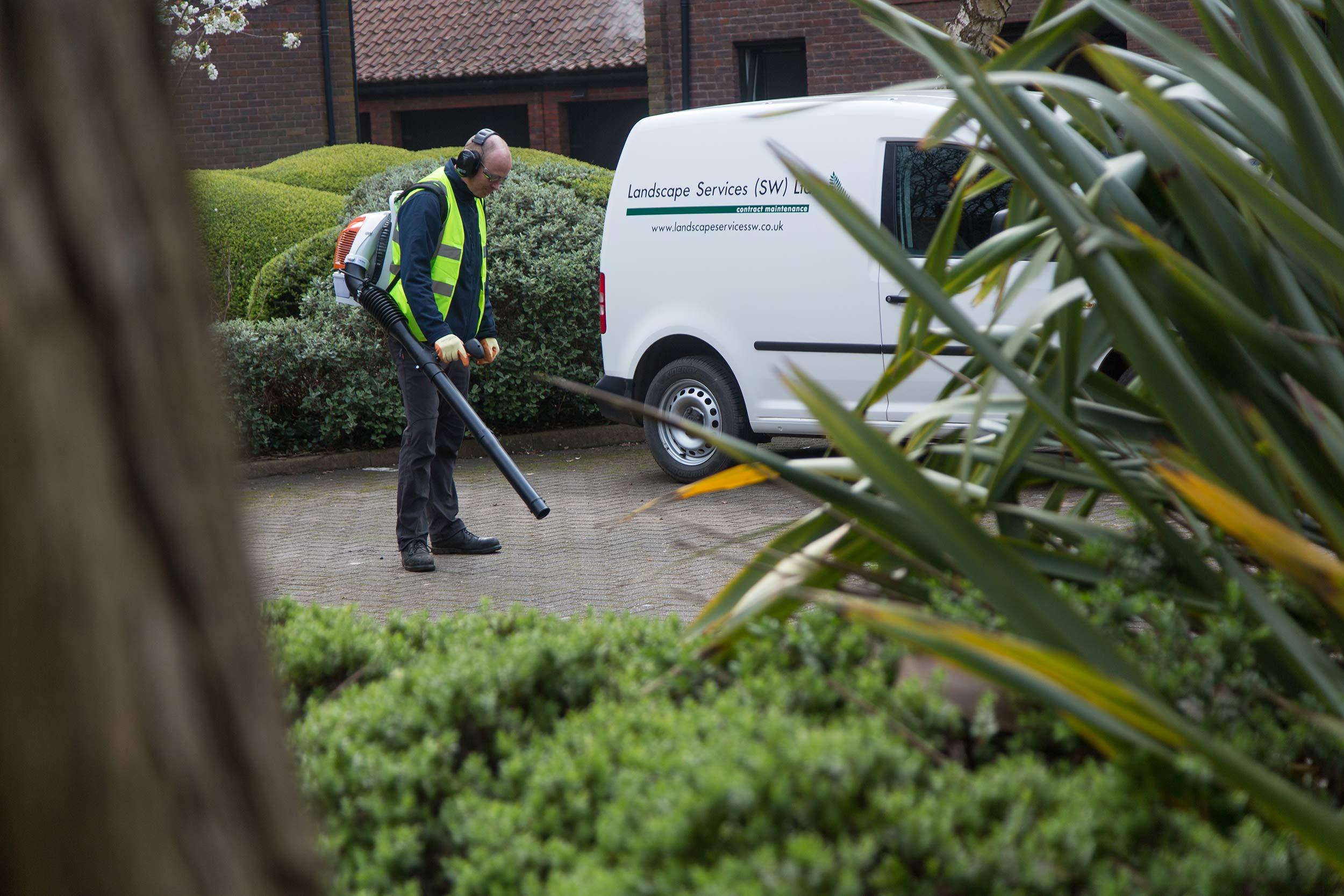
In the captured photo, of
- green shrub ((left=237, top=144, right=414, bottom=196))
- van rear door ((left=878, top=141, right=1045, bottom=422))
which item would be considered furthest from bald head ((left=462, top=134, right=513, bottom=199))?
green shrub ((left=237, top=144, right=414, bottom=196))

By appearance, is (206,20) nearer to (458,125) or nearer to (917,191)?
(917,191)

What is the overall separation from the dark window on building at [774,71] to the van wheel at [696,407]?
11.3 m

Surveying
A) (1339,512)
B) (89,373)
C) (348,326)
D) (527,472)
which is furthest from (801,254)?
(89,373)

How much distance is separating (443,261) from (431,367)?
0.53 meters

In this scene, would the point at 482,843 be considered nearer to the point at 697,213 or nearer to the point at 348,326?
the point at 697,213

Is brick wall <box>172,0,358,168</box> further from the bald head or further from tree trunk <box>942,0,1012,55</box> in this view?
the bald head

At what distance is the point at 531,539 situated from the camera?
7.32 m

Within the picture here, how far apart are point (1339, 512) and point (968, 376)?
803mm

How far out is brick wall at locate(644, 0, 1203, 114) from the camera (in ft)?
57.2

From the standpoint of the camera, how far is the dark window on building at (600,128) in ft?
80.3

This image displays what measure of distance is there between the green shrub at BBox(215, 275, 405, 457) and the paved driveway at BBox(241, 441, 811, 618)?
417 millimetres

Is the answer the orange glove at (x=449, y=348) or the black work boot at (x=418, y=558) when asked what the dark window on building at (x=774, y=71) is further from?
the black work boot at (x=418, y=558)

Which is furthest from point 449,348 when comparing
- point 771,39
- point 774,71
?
point 774,71

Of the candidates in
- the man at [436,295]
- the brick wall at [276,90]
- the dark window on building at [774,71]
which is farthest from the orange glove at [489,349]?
the brick wall at [276,90]
